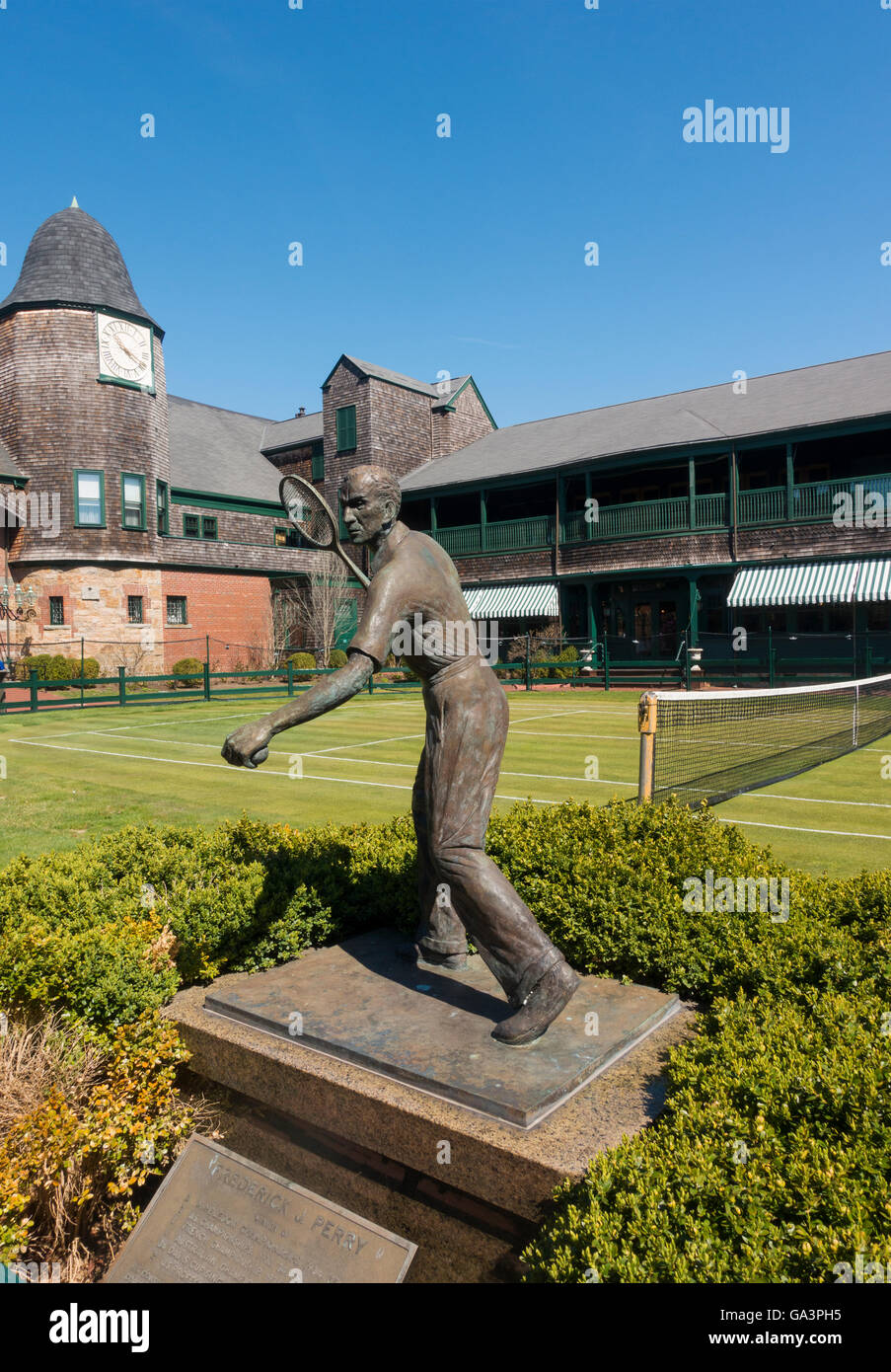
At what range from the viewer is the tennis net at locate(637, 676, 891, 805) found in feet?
31.7

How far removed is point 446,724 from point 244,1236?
7.00ft

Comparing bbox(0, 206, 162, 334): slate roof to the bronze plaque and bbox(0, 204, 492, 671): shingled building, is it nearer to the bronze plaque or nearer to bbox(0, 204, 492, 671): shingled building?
bbox(0, 204, 492, 671): shingled building

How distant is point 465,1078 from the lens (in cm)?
331

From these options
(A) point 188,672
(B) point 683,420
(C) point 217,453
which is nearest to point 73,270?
(C) point 217,453

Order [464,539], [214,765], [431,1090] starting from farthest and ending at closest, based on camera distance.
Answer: [464,539] → [214,765] → [431,1090]

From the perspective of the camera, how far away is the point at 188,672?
32875 mm

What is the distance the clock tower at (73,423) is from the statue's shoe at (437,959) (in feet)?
104

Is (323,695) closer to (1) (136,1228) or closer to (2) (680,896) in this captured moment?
(1) (136,1228)

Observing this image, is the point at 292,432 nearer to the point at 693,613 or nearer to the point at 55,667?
the point at 55,667

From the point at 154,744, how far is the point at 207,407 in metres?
36.2

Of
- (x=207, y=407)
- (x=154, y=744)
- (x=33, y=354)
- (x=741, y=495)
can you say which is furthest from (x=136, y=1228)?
(x=207, y=407)

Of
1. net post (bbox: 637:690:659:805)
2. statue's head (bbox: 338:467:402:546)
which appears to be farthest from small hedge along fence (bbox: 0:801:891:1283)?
statue's head (bbox: 338:467:402:546)

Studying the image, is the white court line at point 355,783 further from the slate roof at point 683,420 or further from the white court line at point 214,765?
the slate roof at point 683,420

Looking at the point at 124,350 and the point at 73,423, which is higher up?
the point at 124,350
